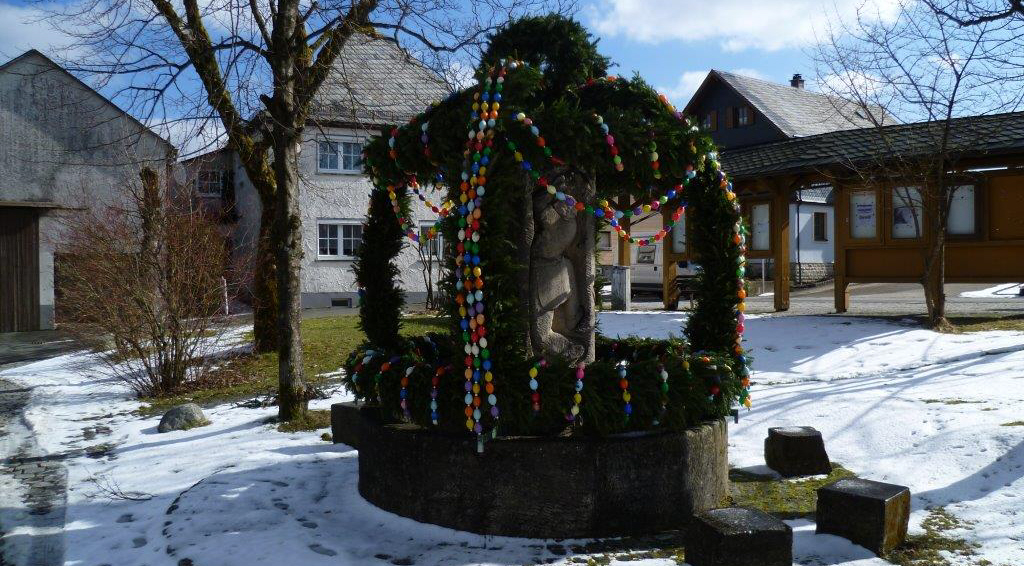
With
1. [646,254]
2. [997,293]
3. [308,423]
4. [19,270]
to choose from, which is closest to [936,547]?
[308,423]

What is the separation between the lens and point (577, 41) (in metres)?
5.15

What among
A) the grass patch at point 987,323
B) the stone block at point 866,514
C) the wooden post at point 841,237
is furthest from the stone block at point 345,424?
the wooden post at point 841,237

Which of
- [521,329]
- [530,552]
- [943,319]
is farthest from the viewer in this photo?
[943,319]

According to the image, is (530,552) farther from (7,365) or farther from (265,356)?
(7,365)

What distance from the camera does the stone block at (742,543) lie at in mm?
3791

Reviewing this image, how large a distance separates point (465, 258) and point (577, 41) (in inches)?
70.4

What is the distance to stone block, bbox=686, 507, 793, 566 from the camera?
12.4 feet

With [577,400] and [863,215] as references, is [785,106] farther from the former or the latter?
[577,400]

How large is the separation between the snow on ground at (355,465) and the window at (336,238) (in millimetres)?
12942

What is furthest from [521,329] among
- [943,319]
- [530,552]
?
[943,319]

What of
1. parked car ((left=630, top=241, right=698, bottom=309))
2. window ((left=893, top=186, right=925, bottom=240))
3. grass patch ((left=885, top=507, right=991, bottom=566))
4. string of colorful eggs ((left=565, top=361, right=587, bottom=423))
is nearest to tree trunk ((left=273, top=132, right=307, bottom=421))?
string of colorful eggs ((left=565, top=361, right=587, bottom=423))

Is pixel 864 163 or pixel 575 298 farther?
pixel 864 163

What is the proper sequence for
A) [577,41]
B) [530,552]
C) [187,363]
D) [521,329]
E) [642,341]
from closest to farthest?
[530,552], [521,329], [577,41], [642,341], [187,363]

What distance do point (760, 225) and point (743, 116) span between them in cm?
1304
